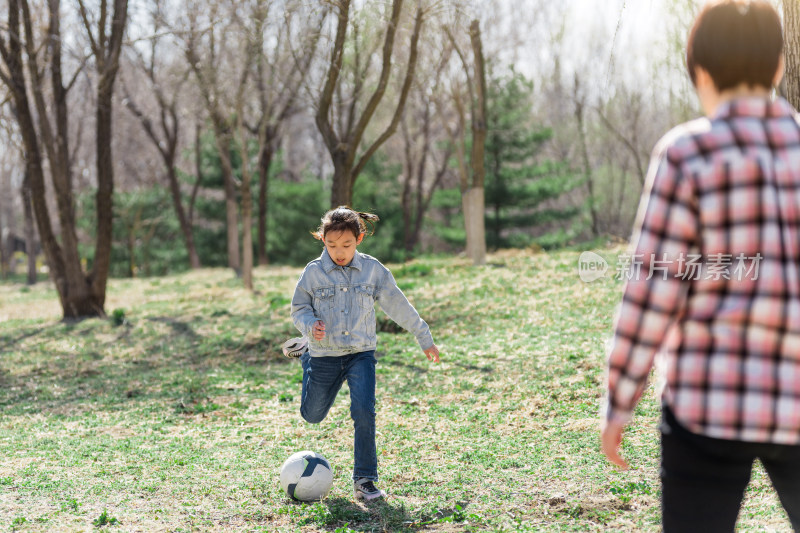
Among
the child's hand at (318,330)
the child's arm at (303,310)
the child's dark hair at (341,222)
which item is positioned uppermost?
the child's dark hair at (341,222)

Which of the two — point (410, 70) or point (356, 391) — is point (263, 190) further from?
point (356, 391)

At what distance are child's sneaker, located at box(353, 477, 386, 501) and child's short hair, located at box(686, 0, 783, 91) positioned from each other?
326cm

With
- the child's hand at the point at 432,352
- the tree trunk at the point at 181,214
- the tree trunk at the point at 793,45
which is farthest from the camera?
the tree trunk at the point at 181,214

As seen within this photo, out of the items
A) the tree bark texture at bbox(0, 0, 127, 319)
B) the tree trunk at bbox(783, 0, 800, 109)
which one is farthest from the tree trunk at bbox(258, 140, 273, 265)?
the tree trunk at bbox(783, 0, 800, 109)

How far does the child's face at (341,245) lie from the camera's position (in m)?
4.39

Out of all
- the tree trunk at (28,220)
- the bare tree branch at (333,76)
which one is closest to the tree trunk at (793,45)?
the bare tree branch at (333,76)

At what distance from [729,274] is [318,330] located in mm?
2719

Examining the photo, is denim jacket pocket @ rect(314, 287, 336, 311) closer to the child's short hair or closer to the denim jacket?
the denim jacket

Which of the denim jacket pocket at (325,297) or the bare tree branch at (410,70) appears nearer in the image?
the denim jacket pocket at (325,297)

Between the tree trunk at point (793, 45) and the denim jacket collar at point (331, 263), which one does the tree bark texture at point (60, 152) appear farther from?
the tree trunk at point (793, 45)

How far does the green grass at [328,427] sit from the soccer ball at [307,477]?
10 cm

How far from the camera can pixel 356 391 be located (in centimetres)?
448

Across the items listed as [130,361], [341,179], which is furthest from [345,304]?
[341,179]

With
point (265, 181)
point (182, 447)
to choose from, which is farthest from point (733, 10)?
point (265, 181)
